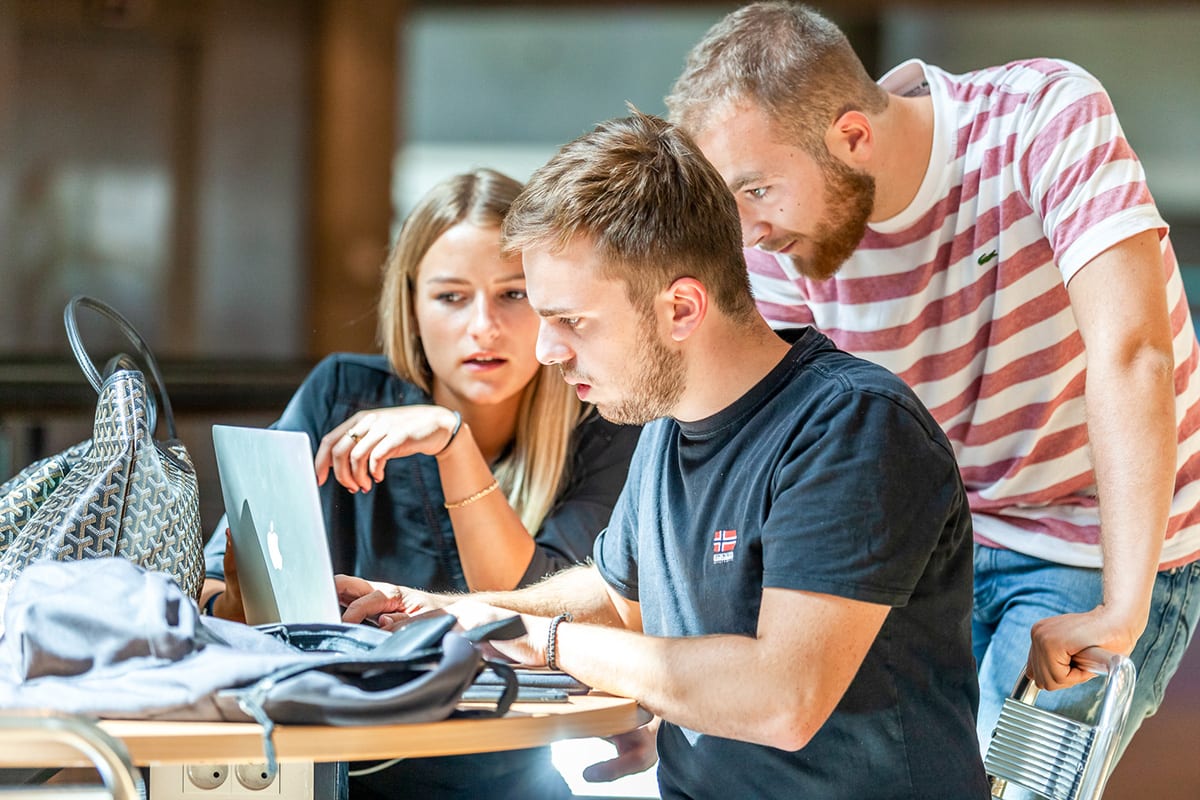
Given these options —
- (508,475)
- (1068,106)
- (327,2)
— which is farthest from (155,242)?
(1068,106)

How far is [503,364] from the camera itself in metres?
1.93

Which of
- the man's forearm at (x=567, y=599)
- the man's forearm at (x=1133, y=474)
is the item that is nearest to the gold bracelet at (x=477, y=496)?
the man's forearm at (x=567, y=599)

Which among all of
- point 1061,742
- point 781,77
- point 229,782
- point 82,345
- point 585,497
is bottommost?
point 229,782

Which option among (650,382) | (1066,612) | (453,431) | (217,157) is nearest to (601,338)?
(650,382)

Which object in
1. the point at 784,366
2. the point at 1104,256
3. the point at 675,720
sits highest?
the point at 1104,256

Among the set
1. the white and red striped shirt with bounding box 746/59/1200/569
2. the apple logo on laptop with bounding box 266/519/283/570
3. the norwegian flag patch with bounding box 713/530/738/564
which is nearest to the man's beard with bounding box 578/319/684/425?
the norwegian flag patch with bounding box 713/530/738/564

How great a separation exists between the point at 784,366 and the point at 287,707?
0.60 metres

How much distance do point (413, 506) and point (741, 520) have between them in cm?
75

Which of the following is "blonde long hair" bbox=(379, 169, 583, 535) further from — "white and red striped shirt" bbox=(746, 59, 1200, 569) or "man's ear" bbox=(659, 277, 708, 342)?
"man's ear" bbox=(659, 277, 708, 342)

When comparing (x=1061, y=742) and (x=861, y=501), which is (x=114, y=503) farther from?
(x=1061, y=742)

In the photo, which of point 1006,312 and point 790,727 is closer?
point 790,727

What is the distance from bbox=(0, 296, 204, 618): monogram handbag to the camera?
4.36 feet

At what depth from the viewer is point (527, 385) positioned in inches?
78.7

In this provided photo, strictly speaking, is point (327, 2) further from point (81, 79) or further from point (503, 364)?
point (503, 364)
